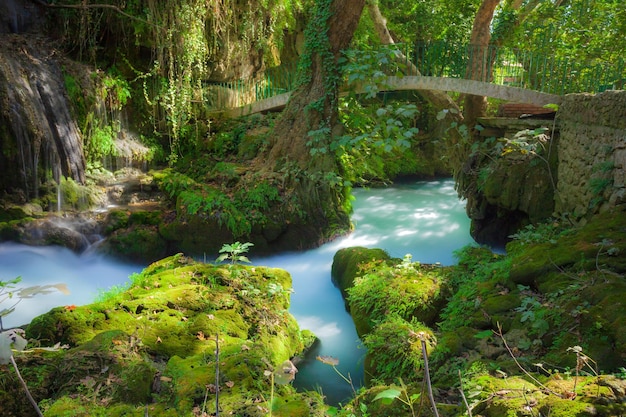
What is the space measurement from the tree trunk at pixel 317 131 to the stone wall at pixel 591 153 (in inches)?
153

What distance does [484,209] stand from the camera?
9523 millimetres

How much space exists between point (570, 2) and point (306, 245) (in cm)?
1086

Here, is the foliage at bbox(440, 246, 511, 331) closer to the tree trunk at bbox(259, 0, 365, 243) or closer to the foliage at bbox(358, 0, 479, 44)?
the tree trunk at bbox(259, 0, 365, 243)

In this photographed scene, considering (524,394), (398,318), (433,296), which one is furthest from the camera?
(433,296)

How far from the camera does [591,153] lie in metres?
6.62

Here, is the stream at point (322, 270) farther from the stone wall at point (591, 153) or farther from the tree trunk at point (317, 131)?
the stone wall at point (591, 153)

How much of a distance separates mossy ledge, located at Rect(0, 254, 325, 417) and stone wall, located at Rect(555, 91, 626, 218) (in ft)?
13.8

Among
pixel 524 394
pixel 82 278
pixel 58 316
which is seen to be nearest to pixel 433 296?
pixel 524 394

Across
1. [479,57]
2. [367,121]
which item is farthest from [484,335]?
[479,57]

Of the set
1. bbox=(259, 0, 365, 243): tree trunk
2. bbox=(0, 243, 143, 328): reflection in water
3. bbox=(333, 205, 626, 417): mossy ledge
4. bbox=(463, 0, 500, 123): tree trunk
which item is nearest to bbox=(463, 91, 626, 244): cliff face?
bbox=(333, 205, 626, 417): mossy ledge

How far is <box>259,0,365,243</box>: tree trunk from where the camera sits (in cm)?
921

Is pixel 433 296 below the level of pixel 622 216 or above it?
below

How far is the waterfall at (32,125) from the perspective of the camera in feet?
27.0

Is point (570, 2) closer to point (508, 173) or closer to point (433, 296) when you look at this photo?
point (508, 173)
